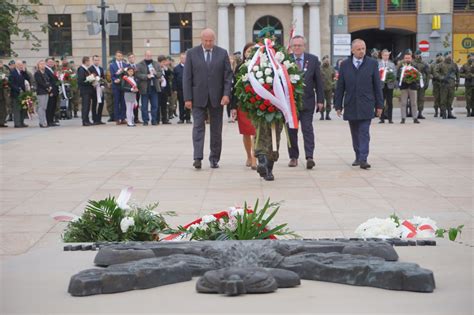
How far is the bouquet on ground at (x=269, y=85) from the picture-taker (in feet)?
41.8

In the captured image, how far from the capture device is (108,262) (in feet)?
17.3

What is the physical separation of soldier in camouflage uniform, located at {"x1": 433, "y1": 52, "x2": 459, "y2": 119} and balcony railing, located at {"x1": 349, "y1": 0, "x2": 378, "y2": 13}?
21.8 m

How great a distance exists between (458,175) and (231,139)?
27.2ft

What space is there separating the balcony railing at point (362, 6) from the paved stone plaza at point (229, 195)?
85.6 ft

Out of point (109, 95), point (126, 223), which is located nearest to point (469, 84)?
point (109, 95)

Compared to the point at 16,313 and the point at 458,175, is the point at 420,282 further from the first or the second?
the point at 458,175

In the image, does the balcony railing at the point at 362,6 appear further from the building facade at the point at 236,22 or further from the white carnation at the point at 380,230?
the white carnation at the point at 380,230

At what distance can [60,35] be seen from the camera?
163ft

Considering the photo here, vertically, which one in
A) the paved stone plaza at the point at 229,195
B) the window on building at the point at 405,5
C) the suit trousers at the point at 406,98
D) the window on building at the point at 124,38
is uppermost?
the window on building at the point at 405,5

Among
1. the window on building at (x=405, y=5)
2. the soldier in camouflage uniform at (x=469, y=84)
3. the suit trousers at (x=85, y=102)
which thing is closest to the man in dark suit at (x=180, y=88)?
the suit trousers at (x=85, y=102)

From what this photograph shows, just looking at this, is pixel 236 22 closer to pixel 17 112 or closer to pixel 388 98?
pixel 388 98

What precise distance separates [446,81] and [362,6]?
73.6 ft

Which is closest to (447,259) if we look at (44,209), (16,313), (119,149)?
(16,313)

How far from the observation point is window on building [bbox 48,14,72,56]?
49406 millimetres
